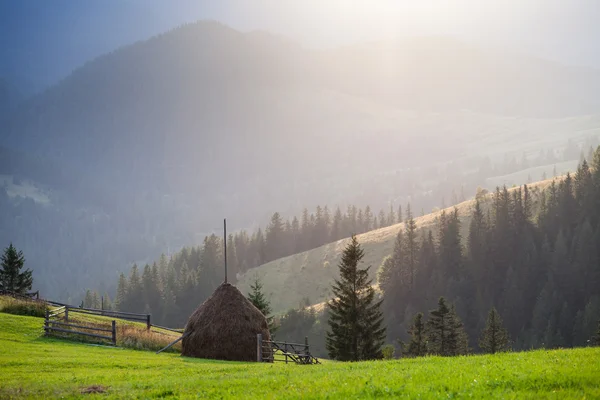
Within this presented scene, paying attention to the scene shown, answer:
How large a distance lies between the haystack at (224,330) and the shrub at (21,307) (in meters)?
13.9

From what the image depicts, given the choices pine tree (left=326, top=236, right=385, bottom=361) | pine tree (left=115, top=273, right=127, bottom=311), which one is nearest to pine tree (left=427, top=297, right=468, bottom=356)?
pine tree (left=326, top=236, right=385, bottom=361)

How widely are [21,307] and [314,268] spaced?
137849 mm

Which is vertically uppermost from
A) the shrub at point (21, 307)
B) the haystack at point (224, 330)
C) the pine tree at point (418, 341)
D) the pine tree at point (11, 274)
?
the pine tree at point (11, 274)

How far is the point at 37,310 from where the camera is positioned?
1833 inches

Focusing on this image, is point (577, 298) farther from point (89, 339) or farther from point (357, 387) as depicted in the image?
point (357, 387)

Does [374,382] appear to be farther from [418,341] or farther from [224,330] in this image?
[418,341]

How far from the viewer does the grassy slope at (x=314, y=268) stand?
6601 inches

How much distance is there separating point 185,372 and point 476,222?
13994cm

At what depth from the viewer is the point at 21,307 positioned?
46.1m

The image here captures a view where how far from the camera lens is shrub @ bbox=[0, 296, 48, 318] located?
45438mm

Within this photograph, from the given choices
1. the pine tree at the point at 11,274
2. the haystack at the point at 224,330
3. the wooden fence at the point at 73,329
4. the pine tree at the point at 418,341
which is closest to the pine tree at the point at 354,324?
the pine tree at the point at 418,341

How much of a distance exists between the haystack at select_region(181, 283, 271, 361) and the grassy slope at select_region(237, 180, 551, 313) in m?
117

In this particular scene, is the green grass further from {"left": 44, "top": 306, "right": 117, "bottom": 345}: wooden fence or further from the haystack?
the haystack

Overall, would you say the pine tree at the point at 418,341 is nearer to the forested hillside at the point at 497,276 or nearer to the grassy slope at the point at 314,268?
the forested hillside at the point at 497,276
